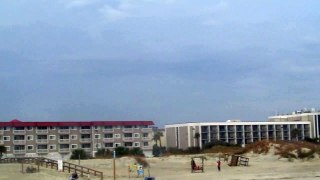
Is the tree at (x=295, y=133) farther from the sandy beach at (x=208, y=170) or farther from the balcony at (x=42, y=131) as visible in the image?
the sandy beach at (x=208, y=170)

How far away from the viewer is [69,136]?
352 ft

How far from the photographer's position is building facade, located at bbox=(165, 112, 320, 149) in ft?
446

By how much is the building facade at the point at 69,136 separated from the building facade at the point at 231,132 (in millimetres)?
23323

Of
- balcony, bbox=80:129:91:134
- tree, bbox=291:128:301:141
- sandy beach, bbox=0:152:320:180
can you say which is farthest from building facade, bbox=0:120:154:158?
tree, bbox=291:128:301:141

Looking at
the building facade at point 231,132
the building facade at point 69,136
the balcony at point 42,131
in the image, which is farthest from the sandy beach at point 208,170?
the building facade at point 231,132

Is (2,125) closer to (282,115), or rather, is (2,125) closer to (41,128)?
(41,128)

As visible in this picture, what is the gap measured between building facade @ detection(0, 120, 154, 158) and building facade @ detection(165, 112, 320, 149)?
76.5 feet

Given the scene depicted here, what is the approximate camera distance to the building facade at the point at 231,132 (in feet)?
446

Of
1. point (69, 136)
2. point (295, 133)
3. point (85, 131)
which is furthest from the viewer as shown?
point (295, 133)

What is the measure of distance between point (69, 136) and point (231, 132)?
154 feet

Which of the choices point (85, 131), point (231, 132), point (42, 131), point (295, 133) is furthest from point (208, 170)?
point (295, 133)

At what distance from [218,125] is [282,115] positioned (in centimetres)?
4577

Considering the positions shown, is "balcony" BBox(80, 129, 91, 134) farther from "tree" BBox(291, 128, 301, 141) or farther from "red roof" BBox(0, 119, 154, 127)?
"tree" BBox(291, 128, 301, 141)

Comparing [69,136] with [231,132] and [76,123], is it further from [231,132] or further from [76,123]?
[231,132]
